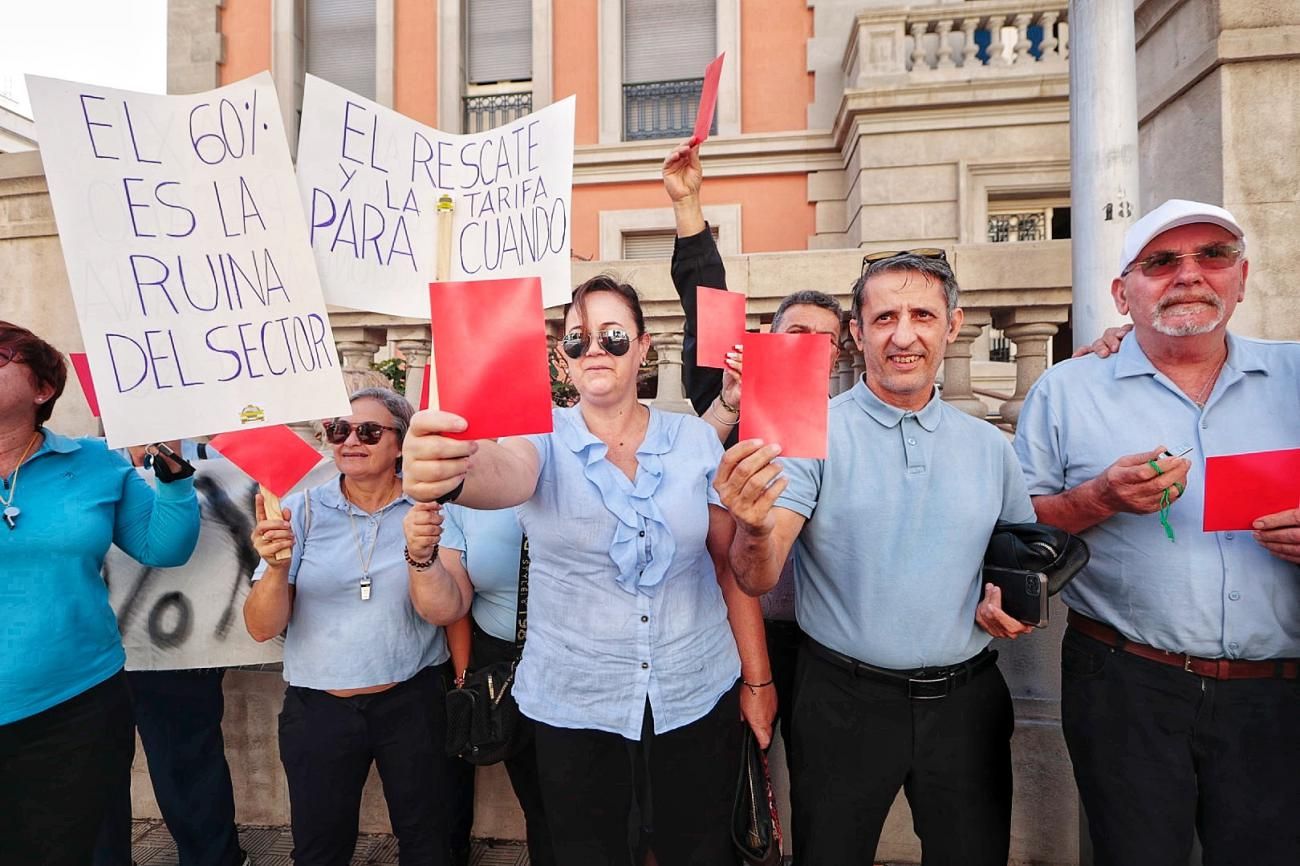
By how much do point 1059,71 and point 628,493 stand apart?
996 cm

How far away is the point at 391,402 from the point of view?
2.20 meters

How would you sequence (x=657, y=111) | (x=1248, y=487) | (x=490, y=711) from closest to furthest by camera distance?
(x=1248, y=487) < (x=490, y=711) < (x=657, y=111)

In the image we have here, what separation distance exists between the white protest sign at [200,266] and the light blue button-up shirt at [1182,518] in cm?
193

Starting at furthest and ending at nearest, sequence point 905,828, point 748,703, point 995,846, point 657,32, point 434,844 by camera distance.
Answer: point 657,32 → point 905,828 → point 434,844 → point 748,703 → point 995,846

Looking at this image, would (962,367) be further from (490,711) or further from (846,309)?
(490,711)

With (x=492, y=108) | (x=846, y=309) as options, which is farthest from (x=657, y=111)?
(x=846, y=309)

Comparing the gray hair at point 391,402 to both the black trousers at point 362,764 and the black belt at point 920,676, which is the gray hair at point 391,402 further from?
the black belt at point 920,676

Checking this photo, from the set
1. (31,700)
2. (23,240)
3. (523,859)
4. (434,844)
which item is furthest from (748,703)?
(23,240)

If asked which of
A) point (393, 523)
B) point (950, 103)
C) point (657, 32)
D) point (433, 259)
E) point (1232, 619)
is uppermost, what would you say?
point (657, 32)

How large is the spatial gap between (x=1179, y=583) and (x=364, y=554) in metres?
2.23

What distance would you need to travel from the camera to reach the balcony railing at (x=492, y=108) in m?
12.2

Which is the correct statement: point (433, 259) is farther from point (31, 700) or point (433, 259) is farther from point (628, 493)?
point (31, 700)

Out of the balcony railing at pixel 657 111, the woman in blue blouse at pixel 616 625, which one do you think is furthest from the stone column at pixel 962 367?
the balcony railing at pixel 657 111

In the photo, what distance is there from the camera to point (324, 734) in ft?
6.72
